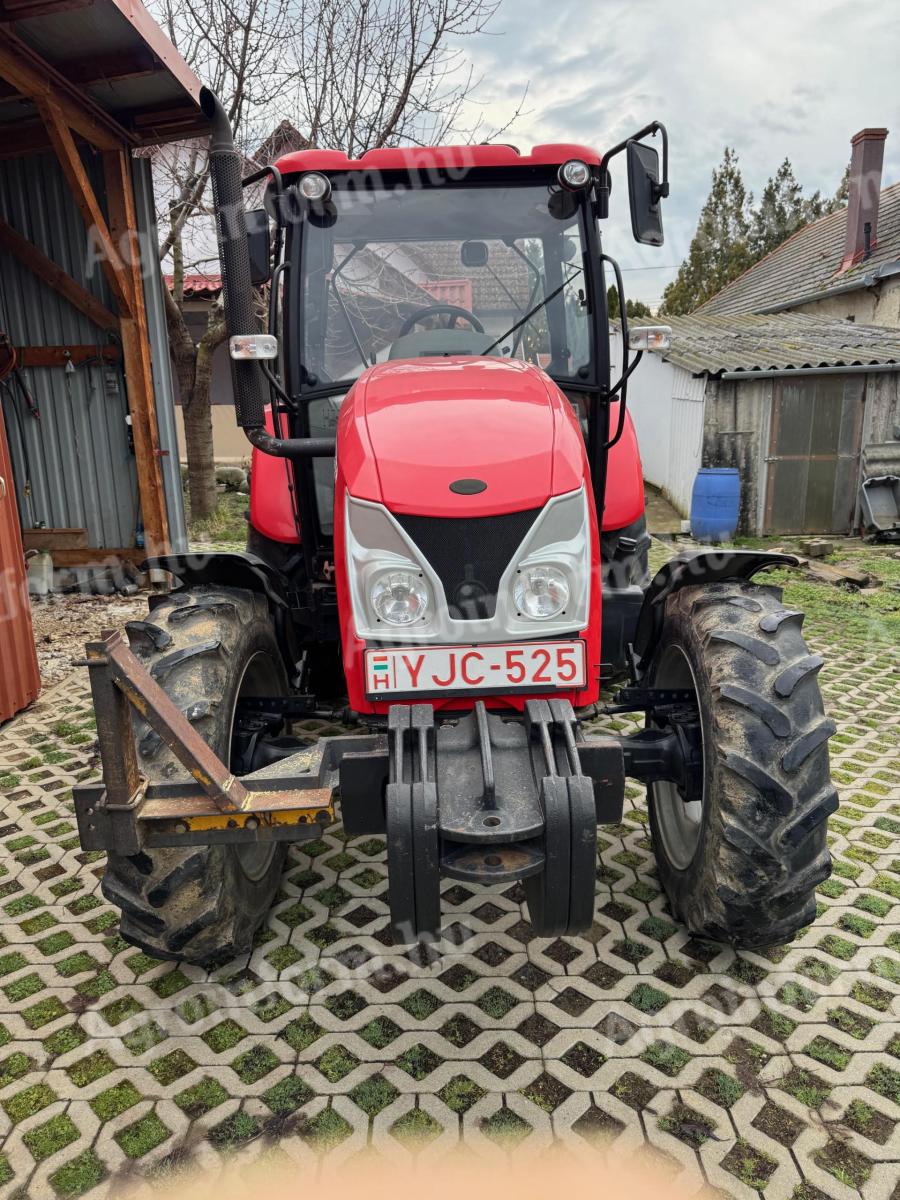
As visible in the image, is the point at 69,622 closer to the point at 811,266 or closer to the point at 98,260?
the point at 98,260

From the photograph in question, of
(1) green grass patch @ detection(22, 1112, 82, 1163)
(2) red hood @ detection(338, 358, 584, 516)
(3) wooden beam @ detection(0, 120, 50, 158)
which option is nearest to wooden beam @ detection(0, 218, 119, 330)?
(3) wooden beam @ detection(0, 120, 50, 158)

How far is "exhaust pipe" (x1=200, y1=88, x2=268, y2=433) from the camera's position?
2.48m

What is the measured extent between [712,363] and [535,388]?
31.2 ft

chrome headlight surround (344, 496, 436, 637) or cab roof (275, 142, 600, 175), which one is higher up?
cab roof (275, 142, 600, 175)

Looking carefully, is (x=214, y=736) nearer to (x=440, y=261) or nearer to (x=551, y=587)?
(x=551, y=587)

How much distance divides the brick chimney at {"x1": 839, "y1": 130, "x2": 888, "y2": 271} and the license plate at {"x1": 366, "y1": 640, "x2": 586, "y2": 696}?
58.8ft

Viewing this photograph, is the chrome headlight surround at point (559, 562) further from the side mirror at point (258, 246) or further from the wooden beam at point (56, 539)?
the wooden beam at point (56, 539)

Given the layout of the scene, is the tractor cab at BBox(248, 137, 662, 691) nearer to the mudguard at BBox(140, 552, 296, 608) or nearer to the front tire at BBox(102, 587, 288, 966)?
the mudguard at BBox(140, 552, 296, 608)

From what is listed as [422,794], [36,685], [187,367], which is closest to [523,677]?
[422,794]

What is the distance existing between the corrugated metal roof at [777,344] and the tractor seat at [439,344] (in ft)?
28.3

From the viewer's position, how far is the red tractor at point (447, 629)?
6.89 ft

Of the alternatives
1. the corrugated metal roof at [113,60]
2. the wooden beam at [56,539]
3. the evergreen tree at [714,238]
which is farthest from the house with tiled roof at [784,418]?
the evergreen tree at [714,238]

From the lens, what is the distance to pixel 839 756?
14.3ft

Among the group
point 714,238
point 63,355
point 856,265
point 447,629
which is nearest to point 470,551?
point 447,629
